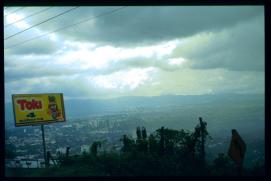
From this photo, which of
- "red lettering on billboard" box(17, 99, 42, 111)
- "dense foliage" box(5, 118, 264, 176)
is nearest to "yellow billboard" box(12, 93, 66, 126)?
"red lettering on billboard" box(17, 99, 42, 111)

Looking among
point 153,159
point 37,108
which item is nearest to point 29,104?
point 37,108

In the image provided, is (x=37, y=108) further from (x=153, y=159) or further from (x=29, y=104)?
(x=153, y=159)

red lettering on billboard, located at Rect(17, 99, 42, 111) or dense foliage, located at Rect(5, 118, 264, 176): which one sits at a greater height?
red lettering on billboard, located at Rect(17, 99, 42, 111)

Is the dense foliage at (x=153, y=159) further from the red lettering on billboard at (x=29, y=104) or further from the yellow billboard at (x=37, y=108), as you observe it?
the red lettering on billboard at (x=29, y=104)

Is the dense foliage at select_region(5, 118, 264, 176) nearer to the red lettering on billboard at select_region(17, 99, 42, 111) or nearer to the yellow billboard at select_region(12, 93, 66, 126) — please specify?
the yellow billboard at select_region(12, 93, 66, 126)

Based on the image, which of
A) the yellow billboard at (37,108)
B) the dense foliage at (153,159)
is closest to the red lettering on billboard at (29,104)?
the yellow billboard at (37,108)

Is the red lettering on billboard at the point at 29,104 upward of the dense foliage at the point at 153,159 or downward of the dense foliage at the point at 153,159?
upward

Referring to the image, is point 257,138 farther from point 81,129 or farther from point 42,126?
point 42,126
